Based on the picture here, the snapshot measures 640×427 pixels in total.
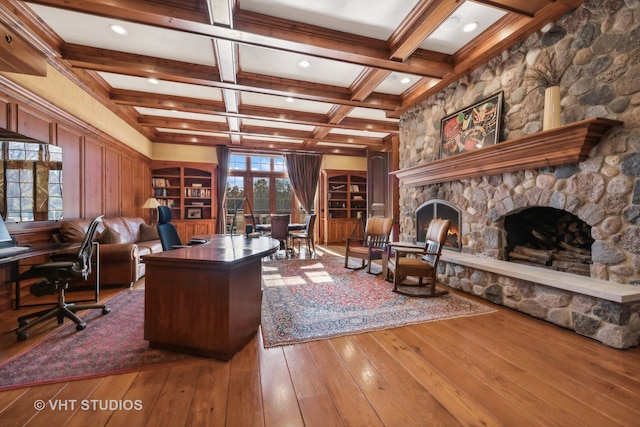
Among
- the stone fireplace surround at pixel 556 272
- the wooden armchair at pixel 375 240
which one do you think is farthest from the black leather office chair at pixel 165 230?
the stone fireplace surround at pixel 556 272

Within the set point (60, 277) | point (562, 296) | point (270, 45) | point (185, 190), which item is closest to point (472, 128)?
point (562, 296)

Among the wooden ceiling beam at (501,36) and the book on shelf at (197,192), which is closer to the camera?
the wooden ceiling beam at (501,36)

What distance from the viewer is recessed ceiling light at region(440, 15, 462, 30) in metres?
2.66

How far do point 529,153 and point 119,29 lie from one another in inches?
172

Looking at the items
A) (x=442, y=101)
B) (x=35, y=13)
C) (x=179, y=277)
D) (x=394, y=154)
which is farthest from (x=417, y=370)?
(x=394, y=154)

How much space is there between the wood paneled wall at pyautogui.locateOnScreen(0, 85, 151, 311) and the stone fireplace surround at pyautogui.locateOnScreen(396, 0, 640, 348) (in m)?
4.94

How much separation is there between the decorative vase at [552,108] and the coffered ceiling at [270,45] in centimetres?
70

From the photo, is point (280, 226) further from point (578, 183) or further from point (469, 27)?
point (578, 183)

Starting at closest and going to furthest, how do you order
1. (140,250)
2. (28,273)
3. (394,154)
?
(28,273) → (140,250) → (394,154)

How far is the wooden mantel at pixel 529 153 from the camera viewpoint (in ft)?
7.14

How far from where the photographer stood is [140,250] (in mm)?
3865

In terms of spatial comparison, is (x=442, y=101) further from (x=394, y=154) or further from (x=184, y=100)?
(x=184, y=100)

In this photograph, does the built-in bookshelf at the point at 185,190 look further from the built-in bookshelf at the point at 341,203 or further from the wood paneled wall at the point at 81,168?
the built-in bookshelf at the point at 341,203

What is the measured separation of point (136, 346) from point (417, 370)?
2033 millimetres
